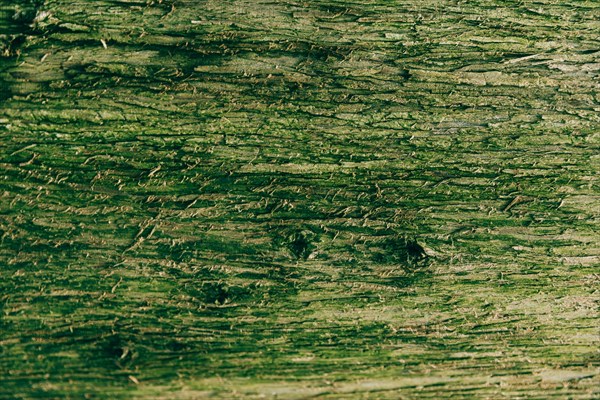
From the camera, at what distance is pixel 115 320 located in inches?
97.5

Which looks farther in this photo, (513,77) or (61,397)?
(513,77)

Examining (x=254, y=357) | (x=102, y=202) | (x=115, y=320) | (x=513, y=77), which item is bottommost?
(x=254, y=357)

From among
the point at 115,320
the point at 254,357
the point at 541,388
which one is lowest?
the point at 541,388

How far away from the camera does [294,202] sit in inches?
100

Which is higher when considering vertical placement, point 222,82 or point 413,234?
point 222,82

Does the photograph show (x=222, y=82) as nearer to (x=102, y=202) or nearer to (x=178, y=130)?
(x=178, y=130)

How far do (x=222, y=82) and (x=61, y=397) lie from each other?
5.33ft

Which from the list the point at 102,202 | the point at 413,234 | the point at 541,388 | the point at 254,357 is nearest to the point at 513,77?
the point at 413,234

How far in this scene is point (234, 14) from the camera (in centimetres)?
260

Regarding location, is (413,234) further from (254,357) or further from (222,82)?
(222,82)

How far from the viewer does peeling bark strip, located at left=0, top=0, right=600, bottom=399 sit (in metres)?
2.48

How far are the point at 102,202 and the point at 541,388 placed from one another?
2.25 meters

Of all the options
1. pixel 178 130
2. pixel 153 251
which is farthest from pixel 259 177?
pixel 153 251

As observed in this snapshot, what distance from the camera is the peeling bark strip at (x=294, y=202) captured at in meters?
2.48
